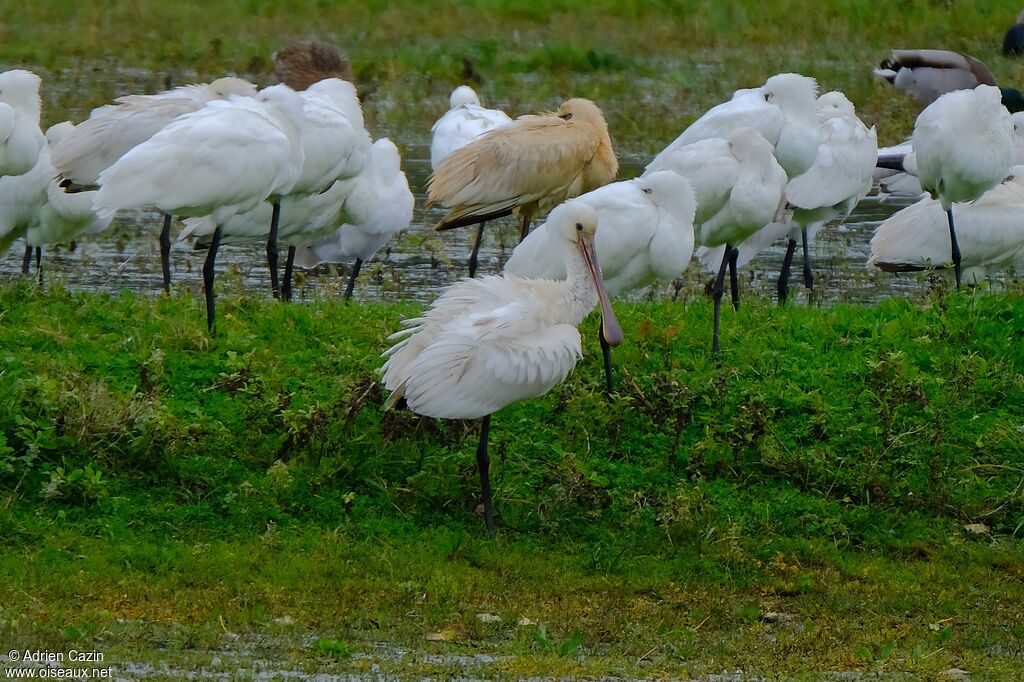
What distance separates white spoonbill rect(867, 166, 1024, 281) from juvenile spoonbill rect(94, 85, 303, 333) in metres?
4.29

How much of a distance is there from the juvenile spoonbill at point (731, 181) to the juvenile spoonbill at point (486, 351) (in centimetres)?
178

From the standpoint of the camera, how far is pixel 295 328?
8070 mm

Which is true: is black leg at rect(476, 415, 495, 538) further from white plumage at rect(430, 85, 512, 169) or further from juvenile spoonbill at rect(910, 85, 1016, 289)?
white plumage at rect(430, 85, 512, 169)

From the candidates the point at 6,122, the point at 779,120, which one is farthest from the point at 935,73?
the point at 6,122

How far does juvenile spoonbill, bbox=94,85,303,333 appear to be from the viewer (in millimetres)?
7703

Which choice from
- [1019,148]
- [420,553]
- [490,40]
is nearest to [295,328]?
[420,553]

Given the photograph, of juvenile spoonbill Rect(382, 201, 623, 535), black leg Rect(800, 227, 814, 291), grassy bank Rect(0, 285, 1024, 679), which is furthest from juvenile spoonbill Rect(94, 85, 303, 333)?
black leg Rect(800, 227, 814, 291)

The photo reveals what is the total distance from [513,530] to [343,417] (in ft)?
3.24

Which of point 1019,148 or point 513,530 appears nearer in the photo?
point 513,530

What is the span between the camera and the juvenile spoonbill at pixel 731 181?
8.57 meters

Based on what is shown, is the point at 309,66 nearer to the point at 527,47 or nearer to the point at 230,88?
the point at 230,88

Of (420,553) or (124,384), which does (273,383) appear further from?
(420,553)

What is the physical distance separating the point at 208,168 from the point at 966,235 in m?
4.98

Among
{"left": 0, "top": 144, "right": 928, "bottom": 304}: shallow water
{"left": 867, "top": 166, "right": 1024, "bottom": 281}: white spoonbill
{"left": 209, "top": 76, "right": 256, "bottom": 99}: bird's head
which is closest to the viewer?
{"left": 209, "top": 76, "right": 256, "bottom": 99}: bird's head
